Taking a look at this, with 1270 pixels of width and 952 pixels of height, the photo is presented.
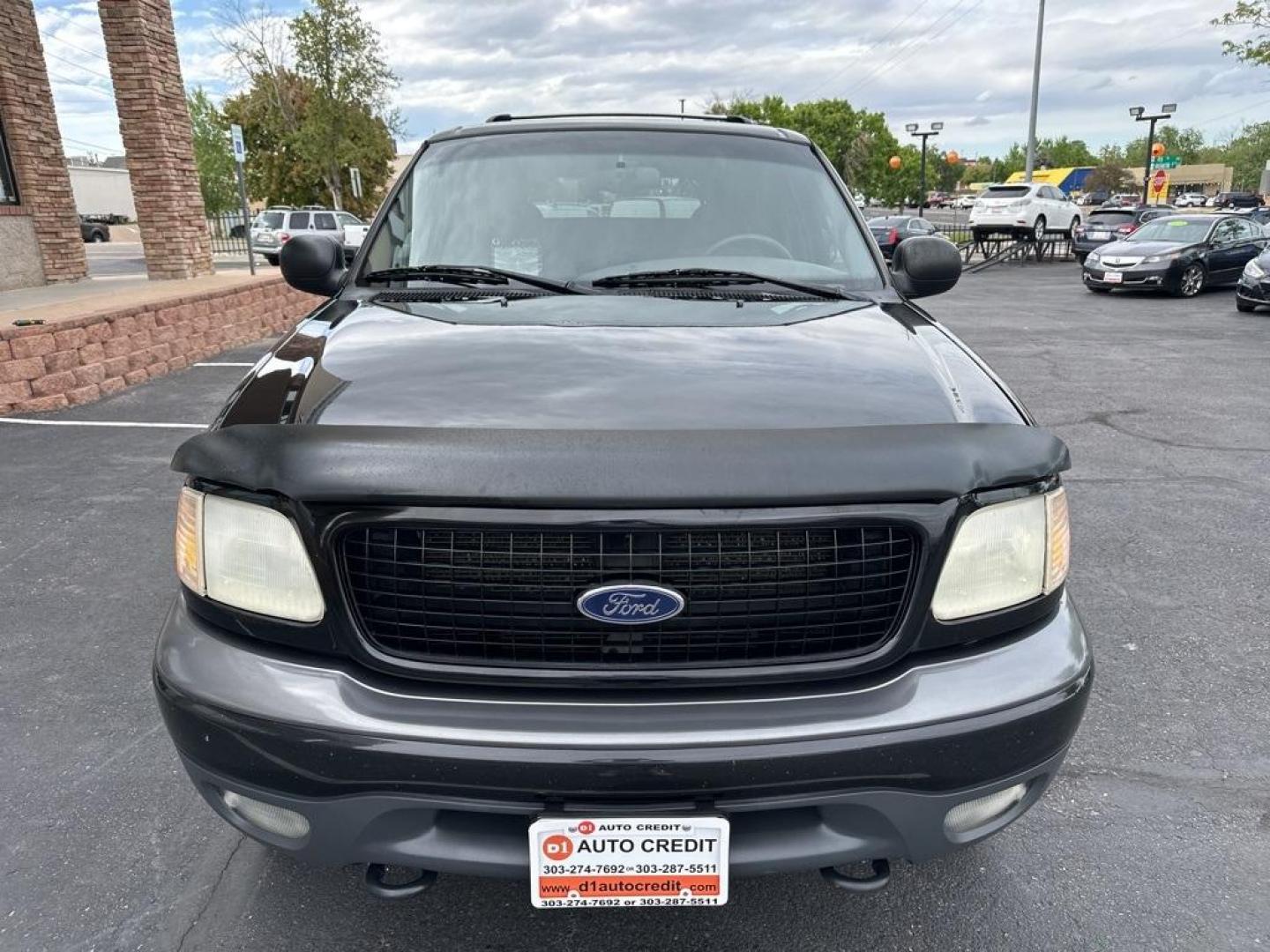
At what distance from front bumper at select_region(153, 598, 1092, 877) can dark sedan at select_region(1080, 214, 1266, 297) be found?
61.2ft

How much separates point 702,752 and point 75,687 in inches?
106

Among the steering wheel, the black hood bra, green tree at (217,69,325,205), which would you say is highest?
green tree at (217,69,325,205)

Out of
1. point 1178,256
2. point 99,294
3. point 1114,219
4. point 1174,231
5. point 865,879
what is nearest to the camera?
point 865,879

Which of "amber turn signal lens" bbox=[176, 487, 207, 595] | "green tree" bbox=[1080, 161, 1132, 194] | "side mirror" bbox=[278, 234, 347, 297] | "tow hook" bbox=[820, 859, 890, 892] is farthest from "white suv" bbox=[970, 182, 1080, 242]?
"green tree" bbox=[1080, 161, 1132, 194]

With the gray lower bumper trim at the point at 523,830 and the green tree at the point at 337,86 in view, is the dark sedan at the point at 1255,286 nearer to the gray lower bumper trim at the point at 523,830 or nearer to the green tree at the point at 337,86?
the gray lower bumper trim at the point at 523,830

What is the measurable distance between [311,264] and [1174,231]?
20.0 metres

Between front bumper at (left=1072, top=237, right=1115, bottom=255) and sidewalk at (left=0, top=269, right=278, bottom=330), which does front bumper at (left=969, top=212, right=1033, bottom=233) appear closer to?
front bumper at (left=1072, top=237, right=1115, bottom=255)

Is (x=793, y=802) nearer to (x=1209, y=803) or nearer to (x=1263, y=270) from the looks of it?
(x=1209, y=803)

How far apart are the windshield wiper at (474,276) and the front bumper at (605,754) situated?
132 centimetres

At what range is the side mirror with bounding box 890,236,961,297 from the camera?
309cm

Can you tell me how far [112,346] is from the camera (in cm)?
824

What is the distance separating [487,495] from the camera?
158 cm

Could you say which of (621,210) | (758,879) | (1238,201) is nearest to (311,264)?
(621,210)

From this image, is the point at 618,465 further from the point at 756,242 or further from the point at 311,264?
the point at 311,264
